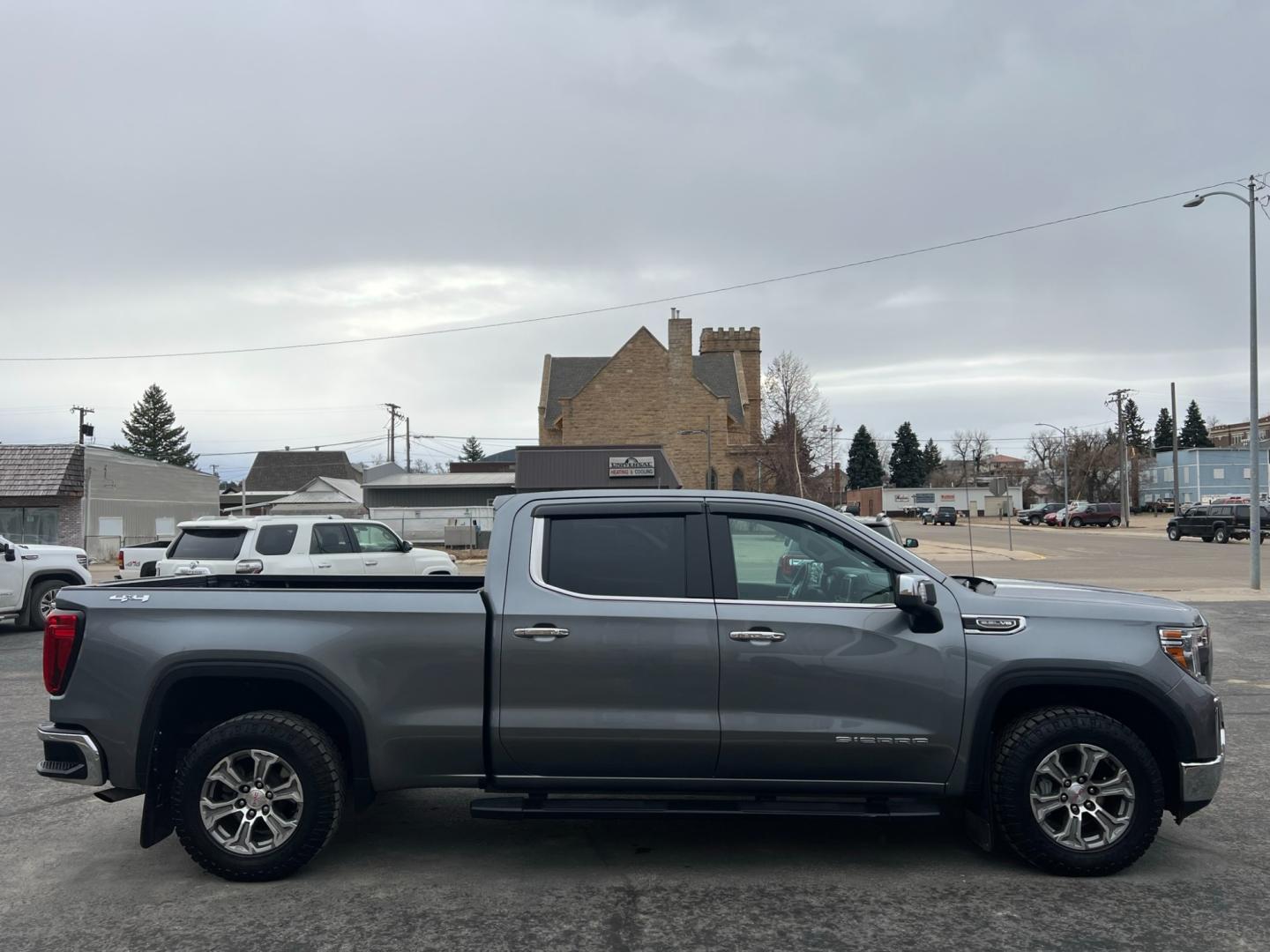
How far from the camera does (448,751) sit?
15.5 feet

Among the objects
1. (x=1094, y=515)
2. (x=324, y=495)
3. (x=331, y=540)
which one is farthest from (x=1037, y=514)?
(x=331, y=540)

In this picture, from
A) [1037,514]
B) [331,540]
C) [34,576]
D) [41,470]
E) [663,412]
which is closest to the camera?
[331,540]

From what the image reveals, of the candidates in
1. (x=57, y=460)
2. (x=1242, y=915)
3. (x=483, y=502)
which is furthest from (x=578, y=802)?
(x=483, y=502)

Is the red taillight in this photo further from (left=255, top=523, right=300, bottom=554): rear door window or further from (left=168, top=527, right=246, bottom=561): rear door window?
(left=255, top=523, right=300, bottom=554): rear door window

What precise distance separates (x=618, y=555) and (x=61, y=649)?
2721mm

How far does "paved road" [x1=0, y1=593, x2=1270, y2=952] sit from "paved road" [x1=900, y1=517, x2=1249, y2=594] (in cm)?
1236

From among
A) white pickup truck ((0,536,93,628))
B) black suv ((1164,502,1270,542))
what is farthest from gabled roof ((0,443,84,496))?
black suv ((1164,502,1270,542))

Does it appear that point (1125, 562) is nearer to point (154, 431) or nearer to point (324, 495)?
point (324, 495)

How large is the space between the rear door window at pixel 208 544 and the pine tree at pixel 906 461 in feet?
421

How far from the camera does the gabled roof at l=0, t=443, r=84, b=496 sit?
33.8m

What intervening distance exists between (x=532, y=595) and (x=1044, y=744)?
98.1 inches

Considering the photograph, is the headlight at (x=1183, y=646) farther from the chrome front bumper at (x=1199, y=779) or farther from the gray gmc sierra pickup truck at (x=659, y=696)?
the chrome front bumper at (x=1199, y=779)

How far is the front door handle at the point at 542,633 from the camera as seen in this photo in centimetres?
468

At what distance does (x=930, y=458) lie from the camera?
14300 centimetres
